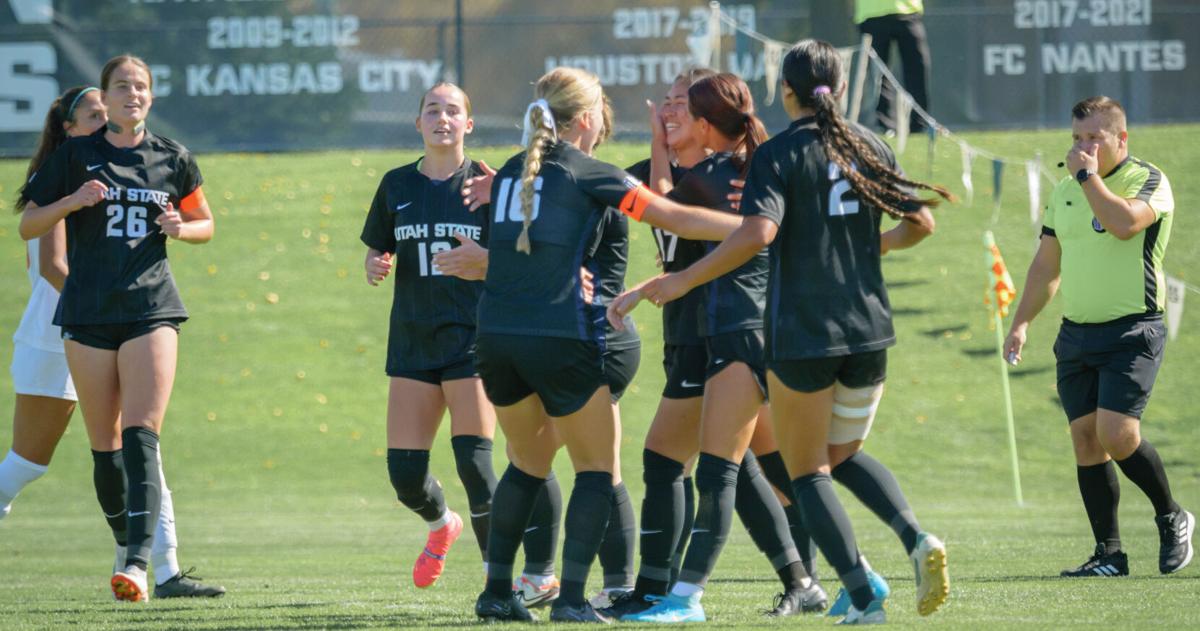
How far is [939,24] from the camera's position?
1792 centimetres

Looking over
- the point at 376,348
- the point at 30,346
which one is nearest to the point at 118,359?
the point at 30,346

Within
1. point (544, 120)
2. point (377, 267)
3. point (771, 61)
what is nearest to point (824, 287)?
point (544, 120)

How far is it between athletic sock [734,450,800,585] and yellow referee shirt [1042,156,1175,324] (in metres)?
2.22

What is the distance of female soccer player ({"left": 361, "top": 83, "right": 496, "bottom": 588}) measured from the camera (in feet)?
21.1

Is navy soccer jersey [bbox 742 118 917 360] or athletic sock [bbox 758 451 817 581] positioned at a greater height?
navy soccer jersey [bbox 742 118 917 360]

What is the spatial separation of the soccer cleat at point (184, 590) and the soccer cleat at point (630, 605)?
1.99 m

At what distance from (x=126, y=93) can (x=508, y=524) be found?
8.93 ft

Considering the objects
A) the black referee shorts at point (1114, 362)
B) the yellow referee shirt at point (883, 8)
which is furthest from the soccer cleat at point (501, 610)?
the yellow referee shirt at point (883, 8)

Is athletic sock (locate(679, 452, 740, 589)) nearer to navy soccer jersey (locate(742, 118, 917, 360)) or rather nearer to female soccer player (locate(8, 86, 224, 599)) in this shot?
navy soccer jersey (locate(742, 118, 917, 360))

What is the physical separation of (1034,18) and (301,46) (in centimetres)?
897

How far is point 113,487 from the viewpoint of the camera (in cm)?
669

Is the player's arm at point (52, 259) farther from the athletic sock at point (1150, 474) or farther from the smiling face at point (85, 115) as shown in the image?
the athletic sock at point (1150, 474)

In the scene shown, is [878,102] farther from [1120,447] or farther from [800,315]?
[800,315]

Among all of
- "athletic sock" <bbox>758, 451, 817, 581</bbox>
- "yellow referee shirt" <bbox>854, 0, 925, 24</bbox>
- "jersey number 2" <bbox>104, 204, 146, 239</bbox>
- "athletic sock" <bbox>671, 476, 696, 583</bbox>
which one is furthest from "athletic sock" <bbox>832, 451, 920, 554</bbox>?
"yellow referee shirt" <bbox>854, 0, 925, 24</bbox>
